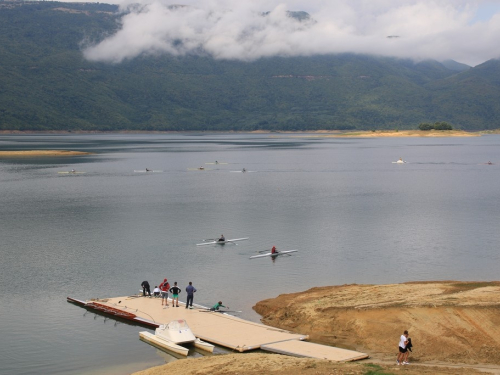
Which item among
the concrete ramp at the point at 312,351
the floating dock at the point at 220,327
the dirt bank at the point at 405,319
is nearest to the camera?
the concrete ramp at the point at 312,351

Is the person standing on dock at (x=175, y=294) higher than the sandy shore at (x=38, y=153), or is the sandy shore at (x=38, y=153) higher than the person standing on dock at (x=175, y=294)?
the sandy shore at (x=38, y=153)

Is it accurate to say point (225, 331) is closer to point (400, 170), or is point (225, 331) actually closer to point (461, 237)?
point (461, 237)

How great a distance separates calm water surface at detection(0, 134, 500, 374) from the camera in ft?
100

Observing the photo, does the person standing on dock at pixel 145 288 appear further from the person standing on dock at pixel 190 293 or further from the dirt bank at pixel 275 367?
the dirt bank at pixel 275 367

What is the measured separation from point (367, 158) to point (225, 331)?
12810 centimetres

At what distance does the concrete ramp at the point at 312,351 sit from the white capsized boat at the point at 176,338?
8.94 ft

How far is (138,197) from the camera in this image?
3191 inches

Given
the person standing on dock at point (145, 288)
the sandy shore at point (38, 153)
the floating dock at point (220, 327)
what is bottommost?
the floating dock at point (220, 327)

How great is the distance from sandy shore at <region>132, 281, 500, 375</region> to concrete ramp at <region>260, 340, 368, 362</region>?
73cm

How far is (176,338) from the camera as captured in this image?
27.5 metres

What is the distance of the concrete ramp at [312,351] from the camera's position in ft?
82.2

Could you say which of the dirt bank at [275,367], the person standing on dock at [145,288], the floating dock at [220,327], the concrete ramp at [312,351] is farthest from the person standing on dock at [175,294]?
the dirt bank at [275,367]

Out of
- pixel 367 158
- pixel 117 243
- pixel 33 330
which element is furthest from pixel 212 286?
pixel 367 158

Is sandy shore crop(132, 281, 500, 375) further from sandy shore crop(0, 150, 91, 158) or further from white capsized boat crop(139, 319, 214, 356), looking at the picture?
sandy shore crop(0, 150, 91, 158)
